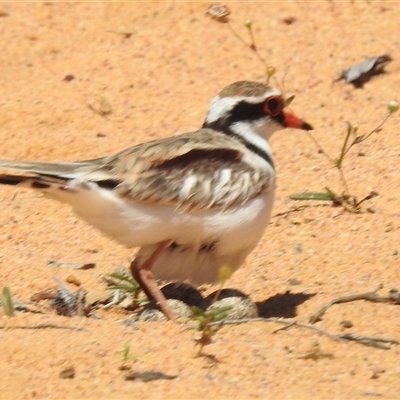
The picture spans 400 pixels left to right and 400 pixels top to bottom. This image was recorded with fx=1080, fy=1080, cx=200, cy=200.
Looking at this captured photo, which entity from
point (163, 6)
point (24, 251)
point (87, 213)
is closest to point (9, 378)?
point (87, 213)

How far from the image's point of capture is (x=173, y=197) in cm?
493

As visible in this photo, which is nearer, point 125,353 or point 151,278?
point 125,353

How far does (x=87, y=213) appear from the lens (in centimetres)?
498

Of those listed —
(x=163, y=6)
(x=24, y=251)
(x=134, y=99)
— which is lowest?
→ (x=24, y=251)

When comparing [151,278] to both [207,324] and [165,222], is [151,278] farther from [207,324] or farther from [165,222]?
[207,324]

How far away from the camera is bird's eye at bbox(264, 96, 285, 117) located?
5.57 meters

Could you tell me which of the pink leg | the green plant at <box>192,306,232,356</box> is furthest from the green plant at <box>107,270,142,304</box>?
the green plant at <box>192,306,232,356</box>

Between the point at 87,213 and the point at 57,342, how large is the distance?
2.29 feet

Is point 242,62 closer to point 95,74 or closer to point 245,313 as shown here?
point 95,74

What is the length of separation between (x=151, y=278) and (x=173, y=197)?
0.46 m

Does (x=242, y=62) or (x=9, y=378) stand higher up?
(x=242, y=62)

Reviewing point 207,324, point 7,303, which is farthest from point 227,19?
point 207,324

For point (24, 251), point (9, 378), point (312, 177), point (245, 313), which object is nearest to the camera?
point (9, 378)

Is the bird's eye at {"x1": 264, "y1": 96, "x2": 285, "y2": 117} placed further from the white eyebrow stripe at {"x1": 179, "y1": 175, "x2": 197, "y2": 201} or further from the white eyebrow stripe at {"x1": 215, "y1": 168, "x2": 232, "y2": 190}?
the white eyebrow stripe at {"x1": 179, "y1": 175, "x2": 197, "y2": 201}
